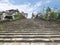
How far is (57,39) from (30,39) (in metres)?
0.56

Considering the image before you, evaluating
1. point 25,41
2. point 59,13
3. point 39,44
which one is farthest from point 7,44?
point 59,13

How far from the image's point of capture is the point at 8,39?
3229 mm

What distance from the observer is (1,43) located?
3.07m

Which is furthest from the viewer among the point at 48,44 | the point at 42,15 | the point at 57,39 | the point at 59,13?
the point at 42,15

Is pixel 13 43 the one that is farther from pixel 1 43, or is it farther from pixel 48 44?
pixel 48 44

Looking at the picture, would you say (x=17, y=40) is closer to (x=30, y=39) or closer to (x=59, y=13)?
(x=30, y=39)

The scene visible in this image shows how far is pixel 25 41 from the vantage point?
3.16 metres

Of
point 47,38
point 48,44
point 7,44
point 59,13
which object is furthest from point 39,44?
point 59,13

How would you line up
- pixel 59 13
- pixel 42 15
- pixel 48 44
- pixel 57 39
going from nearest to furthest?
1. pixel 48 44
2. pixel 57 39
3. pixel 59 13
4. pixel 42 15

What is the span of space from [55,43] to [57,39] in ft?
0.54

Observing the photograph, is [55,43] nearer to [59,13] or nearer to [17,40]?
[17,40]

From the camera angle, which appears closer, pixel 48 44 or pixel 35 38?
pixel 48 44

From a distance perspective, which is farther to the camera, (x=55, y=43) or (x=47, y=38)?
(x=47, y=38)

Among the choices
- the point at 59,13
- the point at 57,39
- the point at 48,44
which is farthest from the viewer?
the point at 59,13
